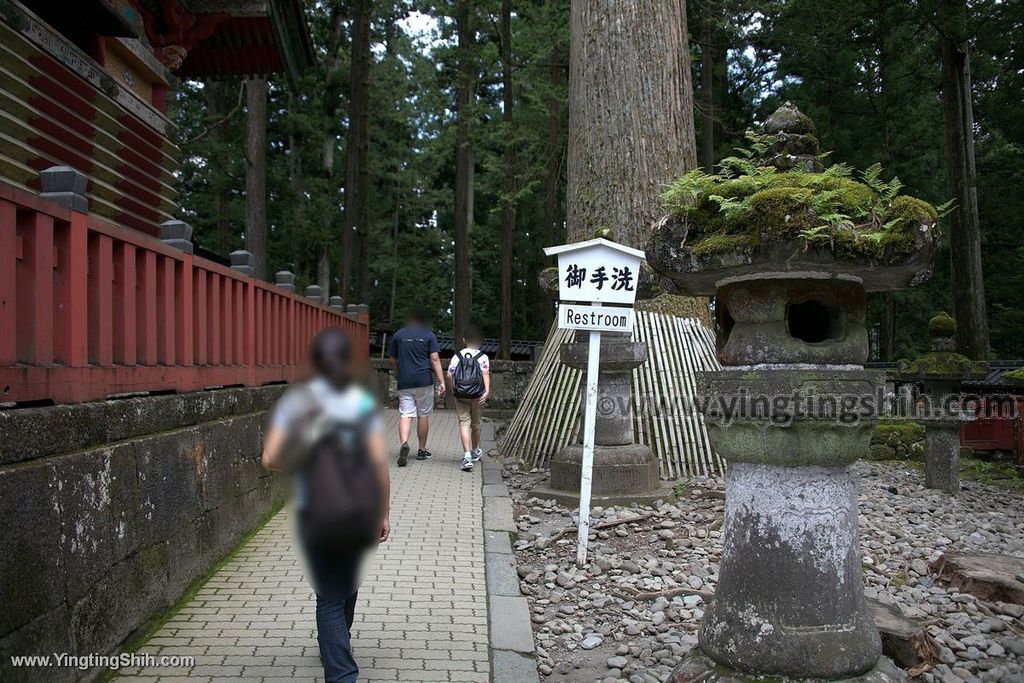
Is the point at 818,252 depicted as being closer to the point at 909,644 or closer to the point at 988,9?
the point at 909,644

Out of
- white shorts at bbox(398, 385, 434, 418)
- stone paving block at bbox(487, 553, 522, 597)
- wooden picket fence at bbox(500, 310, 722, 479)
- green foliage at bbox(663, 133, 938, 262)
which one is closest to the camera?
green foliage at bbox(663, 133, 938, 262)

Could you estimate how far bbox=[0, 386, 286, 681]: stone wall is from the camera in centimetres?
289

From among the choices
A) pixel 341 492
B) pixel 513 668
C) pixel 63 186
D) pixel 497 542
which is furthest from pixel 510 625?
pixel 341 492

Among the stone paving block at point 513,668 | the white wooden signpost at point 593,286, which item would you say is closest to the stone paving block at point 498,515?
the white wooden signpost at point 593,286

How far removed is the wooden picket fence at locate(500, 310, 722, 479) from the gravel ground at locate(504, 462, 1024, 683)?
1.73ft

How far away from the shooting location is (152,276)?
14.1ft

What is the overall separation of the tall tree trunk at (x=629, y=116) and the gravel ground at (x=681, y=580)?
3363 millimetres

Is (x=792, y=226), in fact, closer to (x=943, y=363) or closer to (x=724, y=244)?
(x=724, y=244)

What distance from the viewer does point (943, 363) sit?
29.3 feet

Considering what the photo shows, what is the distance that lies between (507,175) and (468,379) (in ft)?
34.0

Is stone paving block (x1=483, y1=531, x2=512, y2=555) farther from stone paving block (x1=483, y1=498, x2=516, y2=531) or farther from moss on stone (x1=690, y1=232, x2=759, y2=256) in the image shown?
moss on stone (x1=690, y1=232, x2=759, y2=256)

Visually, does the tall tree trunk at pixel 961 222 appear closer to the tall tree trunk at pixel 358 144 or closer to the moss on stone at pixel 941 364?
the moss on stone at pixel 941 364

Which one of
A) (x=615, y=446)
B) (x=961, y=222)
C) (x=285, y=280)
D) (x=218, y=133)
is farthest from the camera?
(x=218, y=133)

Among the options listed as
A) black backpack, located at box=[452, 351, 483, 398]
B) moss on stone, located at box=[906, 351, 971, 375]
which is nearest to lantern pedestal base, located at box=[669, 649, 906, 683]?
black backpack, located at box=[452, 351, 483, 398]
